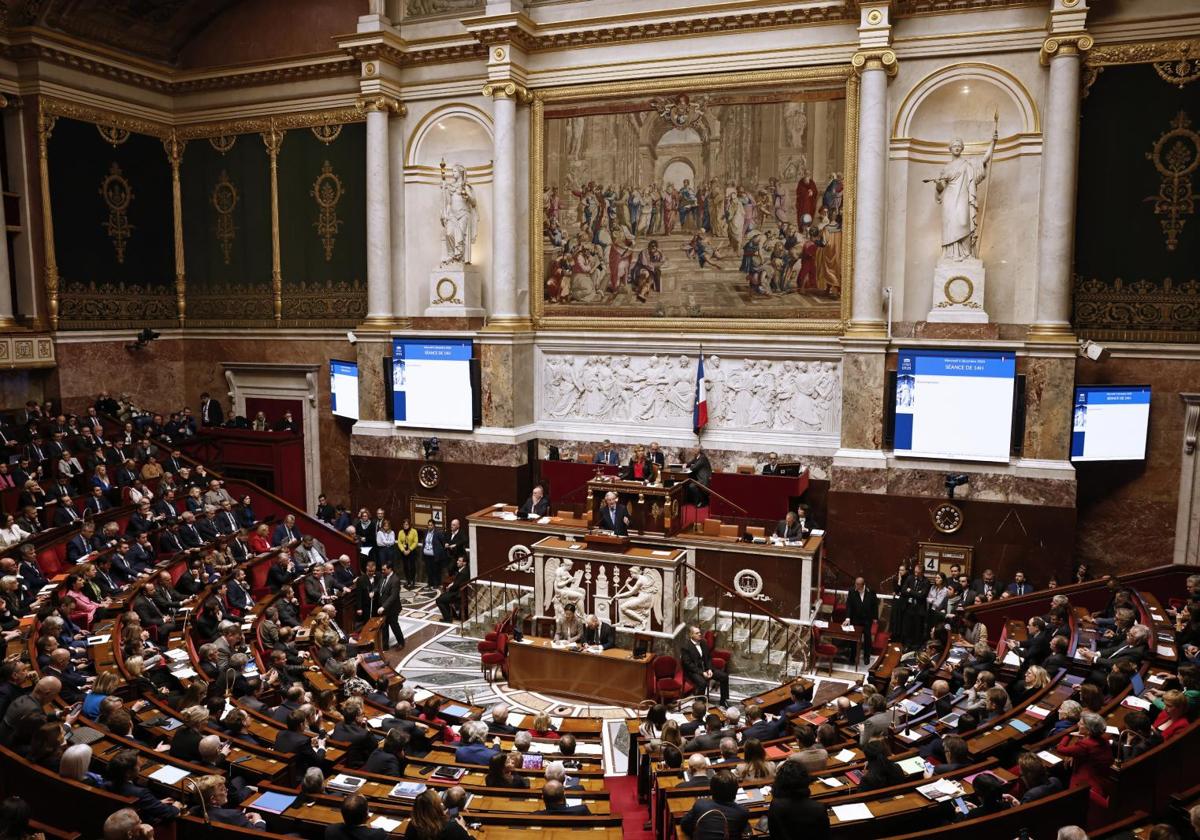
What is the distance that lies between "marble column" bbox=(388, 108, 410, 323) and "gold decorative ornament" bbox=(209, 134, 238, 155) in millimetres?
5005

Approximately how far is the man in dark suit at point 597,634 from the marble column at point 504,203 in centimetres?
824

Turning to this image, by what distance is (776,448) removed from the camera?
61.6 feet

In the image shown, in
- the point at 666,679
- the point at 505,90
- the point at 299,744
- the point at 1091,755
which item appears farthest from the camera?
the point at 505,90

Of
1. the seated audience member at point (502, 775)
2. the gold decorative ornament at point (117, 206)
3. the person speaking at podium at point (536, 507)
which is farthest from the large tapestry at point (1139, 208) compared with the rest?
the gold decorative ornament at point (117, 206)

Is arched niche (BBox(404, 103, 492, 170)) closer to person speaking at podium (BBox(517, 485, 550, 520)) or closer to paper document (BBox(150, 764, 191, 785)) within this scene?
person speaking at podium (BBox(517, 485, 550, 520))

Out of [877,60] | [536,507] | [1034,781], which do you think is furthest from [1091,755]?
[877,60]

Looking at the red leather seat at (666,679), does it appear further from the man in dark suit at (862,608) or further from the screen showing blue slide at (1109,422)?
the screen showing blue slide at (1109,422)

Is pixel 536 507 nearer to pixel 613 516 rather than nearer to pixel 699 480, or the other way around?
pixel 613 516

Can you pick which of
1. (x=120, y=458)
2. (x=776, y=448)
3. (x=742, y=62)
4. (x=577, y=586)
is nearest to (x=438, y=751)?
(x=577, y=586)

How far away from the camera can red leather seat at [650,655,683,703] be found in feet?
43.5

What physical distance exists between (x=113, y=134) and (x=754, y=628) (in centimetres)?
1961

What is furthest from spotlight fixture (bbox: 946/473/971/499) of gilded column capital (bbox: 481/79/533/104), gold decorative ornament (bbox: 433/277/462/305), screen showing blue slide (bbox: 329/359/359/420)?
screen showing blue slide (bbox: 329/359/359/420)

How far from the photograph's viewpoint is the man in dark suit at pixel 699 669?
43.5 feet

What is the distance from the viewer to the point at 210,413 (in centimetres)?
2359
